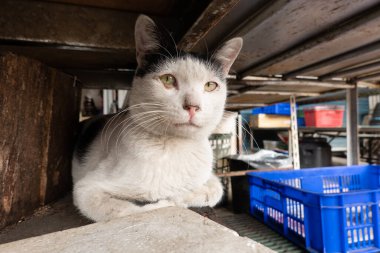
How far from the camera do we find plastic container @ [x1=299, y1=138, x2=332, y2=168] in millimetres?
2962

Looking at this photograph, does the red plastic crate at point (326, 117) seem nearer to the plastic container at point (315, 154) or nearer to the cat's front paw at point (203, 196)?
the plastic container at point (315, 154)

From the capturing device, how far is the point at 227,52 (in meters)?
0.98

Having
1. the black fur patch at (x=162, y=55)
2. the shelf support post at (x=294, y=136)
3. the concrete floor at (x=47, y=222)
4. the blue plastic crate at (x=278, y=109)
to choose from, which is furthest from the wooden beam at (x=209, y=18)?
the blue plastic crate at (x=278, y=109)

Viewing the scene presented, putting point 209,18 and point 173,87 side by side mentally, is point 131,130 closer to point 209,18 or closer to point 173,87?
point 173,87

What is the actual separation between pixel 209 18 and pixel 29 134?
0.76m

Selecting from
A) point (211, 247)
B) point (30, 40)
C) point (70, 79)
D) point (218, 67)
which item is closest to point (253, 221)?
point (218, 67)

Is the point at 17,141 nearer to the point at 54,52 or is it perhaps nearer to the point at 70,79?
the point at 54,52

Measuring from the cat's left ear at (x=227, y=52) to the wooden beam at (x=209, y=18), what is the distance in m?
0.14

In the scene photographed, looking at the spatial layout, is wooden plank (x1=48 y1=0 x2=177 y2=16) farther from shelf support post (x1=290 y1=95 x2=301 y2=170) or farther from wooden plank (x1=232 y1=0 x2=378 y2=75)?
shelf support post (x1=290 y1=95 x2=301 y2=170)

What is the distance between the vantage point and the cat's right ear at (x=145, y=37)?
810 millimetres

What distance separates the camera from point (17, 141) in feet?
2.69

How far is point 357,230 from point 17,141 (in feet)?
5.40

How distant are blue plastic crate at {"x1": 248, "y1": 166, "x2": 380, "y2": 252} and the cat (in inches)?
25.7

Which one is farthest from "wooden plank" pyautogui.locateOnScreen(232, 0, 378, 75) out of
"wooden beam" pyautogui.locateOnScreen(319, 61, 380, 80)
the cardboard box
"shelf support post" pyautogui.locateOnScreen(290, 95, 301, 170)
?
the cardboard box
